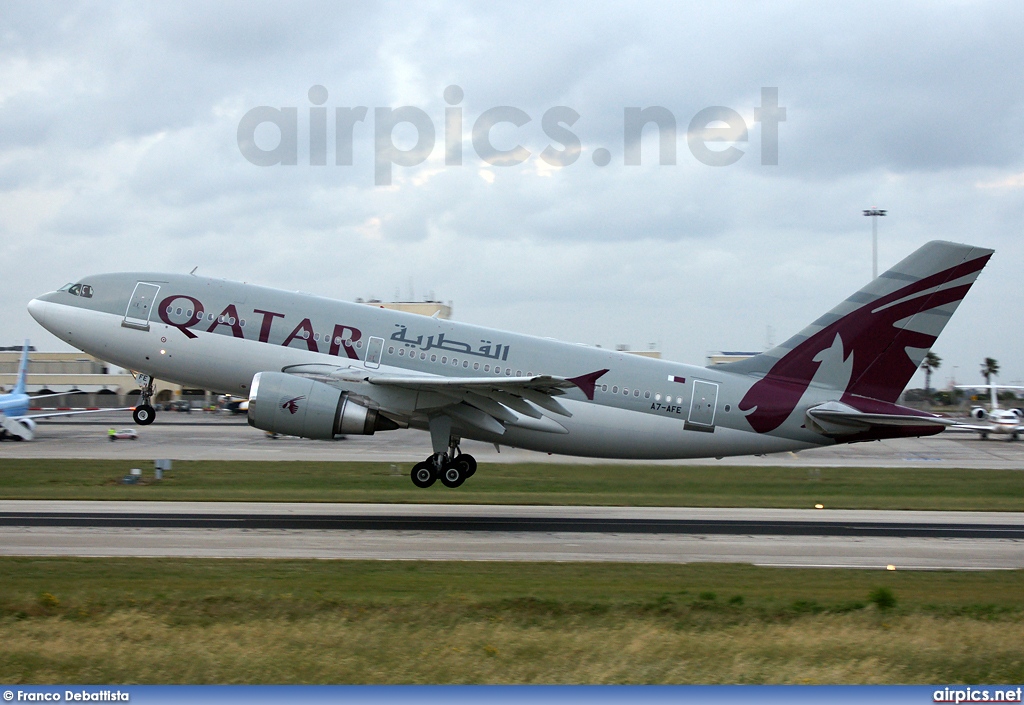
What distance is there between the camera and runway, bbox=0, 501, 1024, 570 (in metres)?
20.7

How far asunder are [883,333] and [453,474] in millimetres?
12811

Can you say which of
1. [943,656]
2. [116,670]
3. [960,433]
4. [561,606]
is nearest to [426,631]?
[561,606]

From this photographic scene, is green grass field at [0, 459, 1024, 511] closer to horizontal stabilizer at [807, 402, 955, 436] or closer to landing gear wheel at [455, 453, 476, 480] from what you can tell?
landing gear wheel at [455, 453, 476, 480]

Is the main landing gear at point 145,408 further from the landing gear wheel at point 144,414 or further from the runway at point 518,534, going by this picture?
the runway at point 518,534

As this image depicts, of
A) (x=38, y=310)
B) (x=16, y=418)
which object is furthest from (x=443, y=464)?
(x=16, y=418)

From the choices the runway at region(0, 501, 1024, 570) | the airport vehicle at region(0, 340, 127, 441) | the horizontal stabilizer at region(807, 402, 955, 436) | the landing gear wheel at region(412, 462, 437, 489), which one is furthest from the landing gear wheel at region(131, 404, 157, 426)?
the airport vehicle at region(0, 340, 127, 441)

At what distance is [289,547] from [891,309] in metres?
17.7

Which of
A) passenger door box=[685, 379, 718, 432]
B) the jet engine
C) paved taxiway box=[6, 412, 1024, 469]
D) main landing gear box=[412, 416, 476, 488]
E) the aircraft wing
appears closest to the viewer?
the aircraft wing

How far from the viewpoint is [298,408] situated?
24.0 metres

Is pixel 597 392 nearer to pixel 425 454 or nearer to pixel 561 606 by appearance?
pixel 561 606

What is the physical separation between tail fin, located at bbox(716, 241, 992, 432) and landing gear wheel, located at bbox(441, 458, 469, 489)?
8153 mm

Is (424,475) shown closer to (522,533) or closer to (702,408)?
(522,533)

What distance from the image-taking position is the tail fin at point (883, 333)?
87.9ft

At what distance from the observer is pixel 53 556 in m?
19.4
